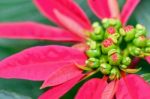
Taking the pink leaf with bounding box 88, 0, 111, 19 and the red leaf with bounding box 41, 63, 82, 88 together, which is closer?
the red leaf with bounding box 41, 63, 82, 88

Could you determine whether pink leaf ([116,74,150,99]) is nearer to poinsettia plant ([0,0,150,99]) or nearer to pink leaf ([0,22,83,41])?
poinsettia plant ([0,0,150,99])

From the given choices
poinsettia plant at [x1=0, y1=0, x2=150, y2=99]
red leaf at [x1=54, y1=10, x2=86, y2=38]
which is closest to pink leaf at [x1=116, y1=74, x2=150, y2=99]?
poinsettia plant at [x1=0, y1=0, x2=150, y2=99]

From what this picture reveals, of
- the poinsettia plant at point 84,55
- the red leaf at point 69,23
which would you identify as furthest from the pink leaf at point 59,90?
the red leaf at point 69,23

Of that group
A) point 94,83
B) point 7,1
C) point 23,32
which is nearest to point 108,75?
point 94,83

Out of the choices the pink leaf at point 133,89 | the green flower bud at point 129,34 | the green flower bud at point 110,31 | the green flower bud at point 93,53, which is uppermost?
the green flower bud at point 110,31

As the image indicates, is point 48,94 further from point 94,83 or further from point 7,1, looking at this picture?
point 7,1

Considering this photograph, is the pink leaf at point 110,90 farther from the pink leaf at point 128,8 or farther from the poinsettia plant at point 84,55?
the pink leaf at point 128,8

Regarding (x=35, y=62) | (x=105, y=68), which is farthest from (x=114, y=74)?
(x=35, y=62)

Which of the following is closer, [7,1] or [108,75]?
[108,75]
